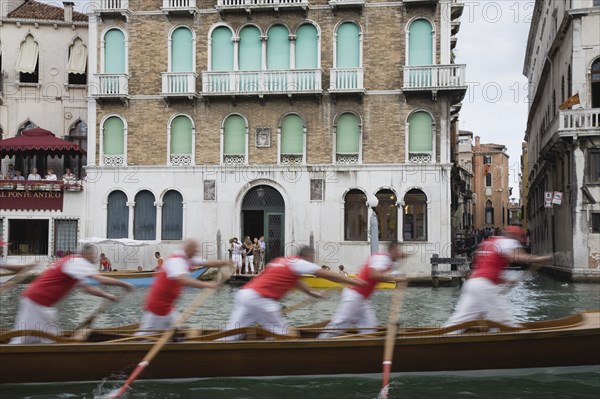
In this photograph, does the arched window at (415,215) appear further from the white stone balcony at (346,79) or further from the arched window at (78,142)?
the arched window at (78,142)

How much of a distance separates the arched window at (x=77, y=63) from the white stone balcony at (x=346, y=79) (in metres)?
11.1

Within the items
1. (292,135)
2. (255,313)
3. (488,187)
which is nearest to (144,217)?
(292,135)

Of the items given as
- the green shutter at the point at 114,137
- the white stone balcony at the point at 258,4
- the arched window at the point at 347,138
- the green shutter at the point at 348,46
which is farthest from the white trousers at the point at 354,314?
the green shutter at the point at 114,137

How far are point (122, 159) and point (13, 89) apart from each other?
638 cm

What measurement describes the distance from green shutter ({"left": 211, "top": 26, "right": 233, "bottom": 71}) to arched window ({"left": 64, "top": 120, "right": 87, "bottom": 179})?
22.7ft

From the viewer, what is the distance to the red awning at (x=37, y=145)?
29.4 m

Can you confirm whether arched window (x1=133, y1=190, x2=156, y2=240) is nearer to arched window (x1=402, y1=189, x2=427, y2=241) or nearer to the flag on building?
arched window (x1=402, y1=189, x2=427, y2=241)

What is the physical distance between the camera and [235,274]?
27.2m

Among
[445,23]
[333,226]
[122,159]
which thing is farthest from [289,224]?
[445,23]

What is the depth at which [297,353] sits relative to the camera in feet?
33.8

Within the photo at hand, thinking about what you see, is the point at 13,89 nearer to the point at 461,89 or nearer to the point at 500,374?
the point at 461,89

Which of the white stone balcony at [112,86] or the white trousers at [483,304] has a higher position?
the white stone balcony at [112,86]

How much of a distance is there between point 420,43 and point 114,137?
40.5 feet

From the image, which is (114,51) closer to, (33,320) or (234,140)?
(234,140)
